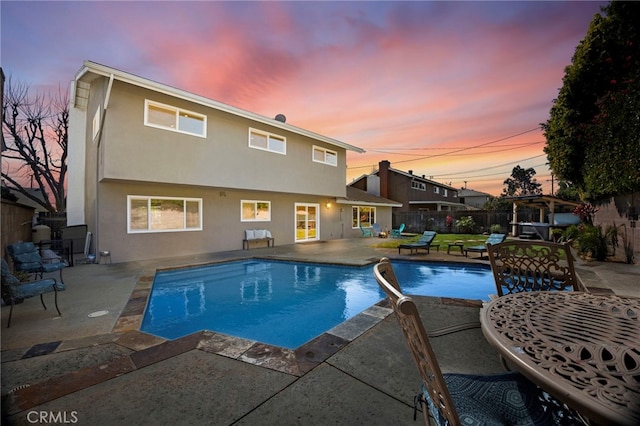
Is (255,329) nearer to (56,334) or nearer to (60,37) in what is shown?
(56,334)

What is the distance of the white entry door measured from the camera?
15641 mm

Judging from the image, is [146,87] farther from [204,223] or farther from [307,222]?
[307,222]

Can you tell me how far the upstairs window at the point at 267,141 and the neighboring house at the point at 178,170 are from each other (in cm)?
5

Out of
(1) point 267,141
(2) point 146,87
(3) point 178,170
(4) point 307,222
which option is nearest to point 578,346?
(3) point 178,170

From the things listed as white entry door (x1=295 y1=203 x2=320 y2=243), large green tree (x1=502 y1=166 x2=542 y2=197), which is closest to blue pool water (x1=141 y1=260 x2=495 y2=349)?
white entry door (x1=295 y1=203 x2=320 y2=243)

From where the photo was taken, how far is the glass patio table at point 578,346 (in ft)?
2.73

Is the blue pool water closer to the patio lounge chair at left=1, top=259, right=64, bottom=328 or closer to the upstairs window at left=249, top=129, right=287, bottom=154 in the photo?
the patio lounge chair at left=1, top=259, right=64, bottom=328

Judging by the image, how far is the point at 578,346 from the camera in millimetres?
1181

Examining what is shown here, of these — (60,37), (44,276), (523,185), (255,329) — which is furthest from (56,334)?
(523,185)

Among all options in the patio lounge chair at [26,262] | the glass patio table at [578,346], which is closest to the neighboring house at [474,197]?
the glass patio table at [578,346]

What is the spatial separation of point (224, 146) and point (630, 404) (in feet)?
38.5

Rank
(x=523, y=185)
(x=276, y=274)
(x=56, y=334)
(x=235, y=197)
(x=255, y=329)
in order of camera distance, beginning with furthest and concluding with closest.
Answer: (x=523, y=185), (x=235, y=197), (x=276, y=274), (x=255, y=329), (x=56, y=334)

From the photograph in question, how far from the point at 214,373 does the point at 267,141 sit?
11440mm

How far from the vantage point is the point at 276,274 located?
873cm
